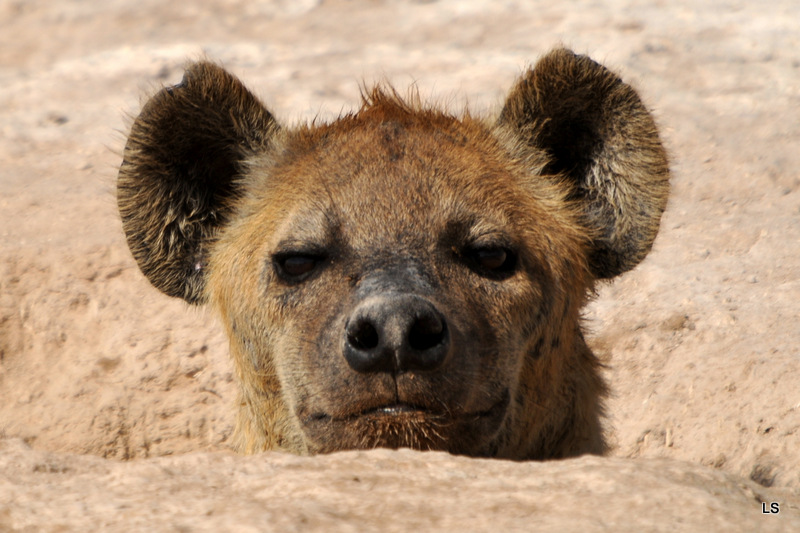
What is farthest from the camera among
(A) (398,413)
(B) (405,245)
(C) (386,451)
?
(B) (405,245)

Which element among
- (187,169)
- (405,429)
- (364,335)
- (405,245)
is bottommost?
(405,429)

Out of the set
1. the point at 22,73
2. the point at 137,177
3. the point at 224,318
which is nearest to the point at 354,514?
the point at 224,318

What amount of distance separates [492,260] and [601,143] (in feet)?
2.21

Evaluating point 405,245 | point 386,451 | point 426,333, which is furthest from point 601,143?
point 386,451

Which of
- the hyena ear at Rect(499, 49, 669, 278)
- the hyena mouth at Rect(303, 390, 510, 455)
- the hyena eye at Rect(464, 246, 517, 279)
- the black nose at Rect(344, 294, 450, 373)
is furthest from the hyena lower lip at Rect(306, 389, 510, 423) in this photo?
the hyena ear at Rect(499, 49, 669, 278)

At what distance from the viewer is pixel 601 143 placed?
319 centimetres

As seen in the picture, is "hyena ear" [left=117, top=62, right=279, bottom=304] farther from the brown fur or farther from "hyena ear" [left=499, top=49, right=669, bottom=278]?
"hyena ear" [left=499, top=49, right=669, bottom=278]

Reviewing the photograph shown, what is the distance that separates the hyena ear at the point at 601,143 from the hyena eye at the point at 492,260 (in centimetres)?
52

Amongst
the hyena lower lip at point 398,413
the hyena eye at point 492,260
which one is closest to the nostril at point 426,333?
the hyena lower lip at point 398,413

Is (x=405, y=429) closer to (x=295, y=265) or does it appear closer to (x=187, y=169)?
(x=295, y=265)

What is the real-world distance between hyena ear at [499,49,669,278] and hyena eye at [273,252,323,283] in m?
0.85

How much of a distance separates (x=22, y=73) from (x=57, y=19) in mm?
772

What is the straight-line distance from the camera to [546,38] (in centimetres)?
625

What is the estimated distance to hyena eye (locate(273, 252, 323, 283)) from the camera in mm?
2746
